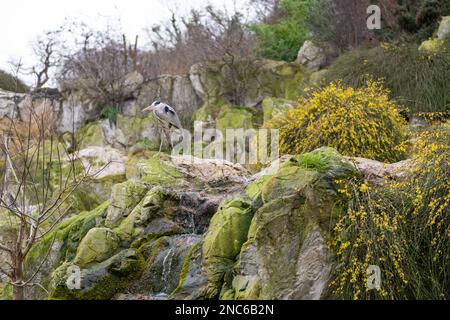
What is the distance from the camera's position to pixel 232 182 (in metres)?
7.34

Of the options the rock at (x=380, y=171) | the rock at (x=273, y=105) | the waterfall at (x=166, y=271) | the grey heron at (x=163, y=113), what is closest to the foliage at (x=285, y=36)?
the rock at (x=273, y=105)

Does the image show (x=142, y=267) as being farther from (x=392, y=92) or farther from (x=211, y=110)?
(x=211, y=110)

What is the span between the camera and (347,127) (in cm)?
720

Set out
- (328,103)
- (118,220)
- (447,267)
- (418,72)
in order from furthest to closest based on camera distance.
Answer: (418,72)
(328,103)
(118,220)
(447,267)

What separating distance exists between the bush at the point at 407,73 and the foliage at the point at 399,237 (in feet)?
14.9

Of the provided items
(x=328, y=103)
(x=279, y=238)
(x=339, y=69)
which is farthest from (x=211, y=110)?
(x=279, y=238)

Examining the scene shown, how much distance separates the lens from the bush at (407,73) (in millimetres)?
9070

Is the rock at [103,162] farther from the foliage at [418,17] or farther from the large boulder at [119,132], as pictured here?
the foliage at [418,17]

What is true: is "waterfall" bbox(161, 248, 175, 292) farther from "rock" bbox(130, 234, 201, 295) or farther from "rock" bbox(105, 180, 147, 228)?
"rock" bbox(105, 180, 147, 228)

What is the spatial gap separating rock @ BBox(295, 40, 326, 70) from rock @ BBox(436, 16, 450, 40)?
365 centimetres

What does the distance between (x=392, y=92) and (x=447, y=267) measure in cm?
553

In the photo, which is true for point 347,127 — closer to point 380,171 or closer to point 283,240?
point 380,171

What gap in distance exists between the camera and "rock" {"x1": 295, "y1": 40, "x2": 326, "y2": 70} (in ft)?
46.0
